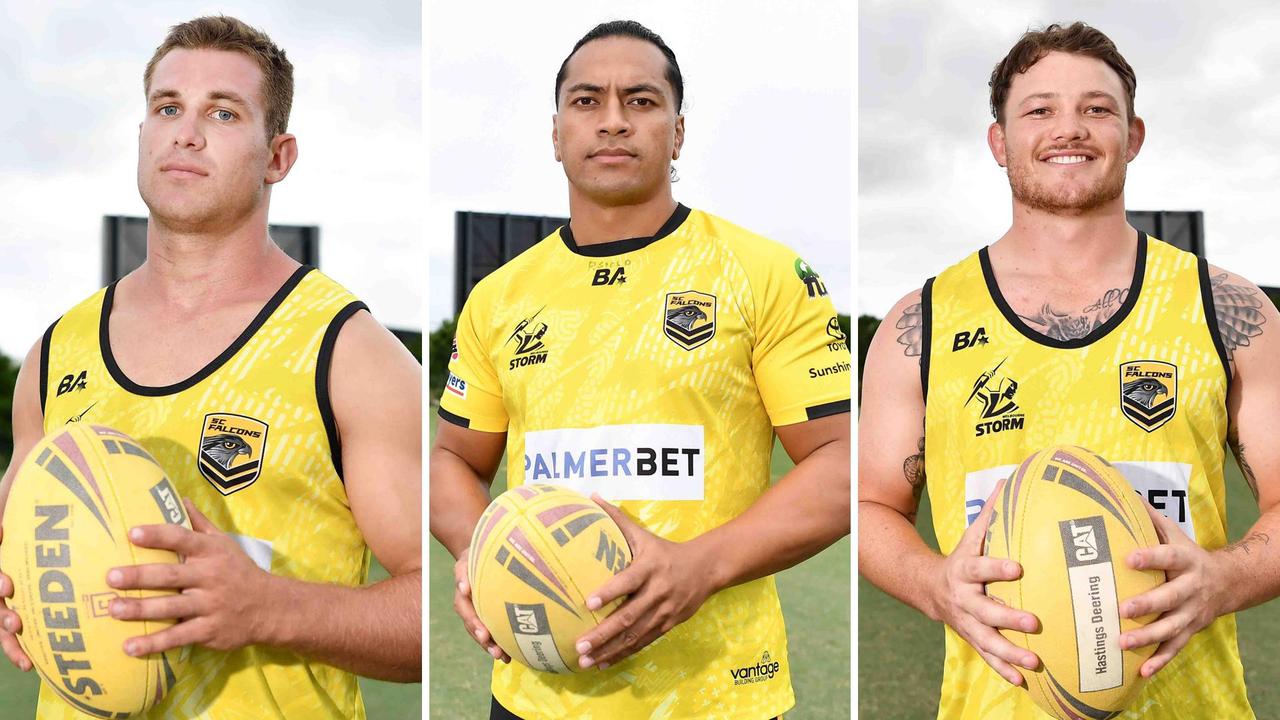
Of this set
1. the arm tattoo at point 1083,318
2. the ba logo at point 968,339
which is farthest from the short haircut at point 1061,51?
the ba logo at point 968,339

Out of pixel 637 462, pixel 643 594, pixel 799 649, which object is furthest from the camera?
pixel 799 649

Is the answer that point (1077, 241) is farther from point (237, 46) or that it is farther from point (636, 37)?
point (237, 46)

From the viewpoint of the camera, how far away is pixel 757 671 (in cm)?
278

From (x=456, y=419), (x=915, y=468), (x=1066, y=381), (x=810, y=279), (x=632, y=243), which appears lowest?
(x=915, y=468)

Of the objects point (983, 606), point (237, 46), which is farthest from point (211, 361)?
point (983, 606)

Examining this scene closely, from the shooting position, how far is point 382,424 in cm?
268

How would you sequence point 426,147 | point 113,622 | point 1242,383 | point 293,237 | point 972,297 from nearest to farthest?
point 113,622
point 1242,383
point 972,297
point 426,147
point 293,237

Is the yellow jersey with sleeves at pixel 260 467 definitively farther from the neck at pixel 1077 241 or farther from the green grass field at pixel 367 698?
the green grass field at pixel 367 698

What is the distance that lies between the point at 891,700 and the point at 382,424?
4241 mm

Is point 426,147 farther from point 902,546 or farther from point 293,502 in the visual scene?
point 902,546

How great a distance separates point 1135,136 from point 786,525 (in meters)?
1.41

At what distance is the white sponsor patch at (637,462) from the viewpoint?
281cm

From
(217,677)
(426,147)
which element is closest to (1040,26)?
(426,147)

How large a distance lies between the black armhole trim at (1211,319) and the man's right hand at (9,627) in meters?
2.77
